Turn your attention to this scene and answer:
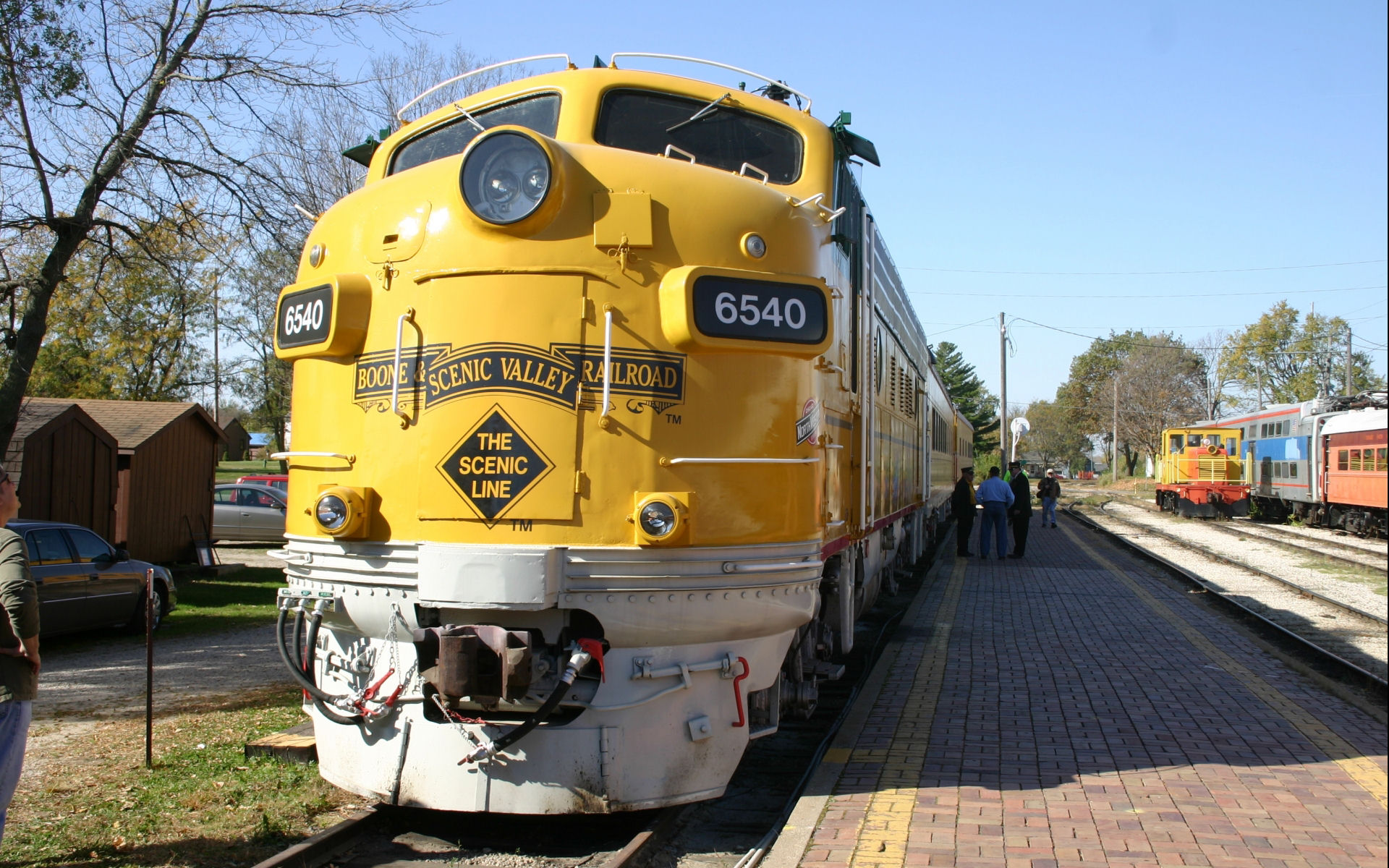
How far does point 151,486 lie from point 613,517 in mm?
15505

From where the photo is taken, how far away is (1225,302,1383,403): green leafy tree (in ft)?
7.38

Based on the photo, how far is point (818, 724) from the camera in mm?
7473

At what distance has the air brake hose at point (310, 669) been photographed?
499 cm

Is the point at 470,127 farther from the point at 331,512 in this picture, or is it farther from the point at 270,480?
the point at 270,480

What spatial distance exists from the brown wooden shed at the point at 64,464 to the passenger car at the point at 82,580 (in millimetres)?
4018

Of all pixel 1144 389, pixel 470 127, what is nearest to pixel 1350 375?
pixel 470 127

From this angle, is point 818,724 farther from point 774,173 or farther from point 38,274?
point 38,274

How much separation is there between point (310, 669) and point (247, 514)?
63.3ft

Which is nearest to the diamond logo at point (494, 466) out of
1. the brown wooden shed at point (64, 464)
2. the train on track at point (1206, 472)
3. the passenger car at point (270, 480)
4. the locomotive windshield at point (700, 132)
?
the locomotive windshield at point (700, 132)

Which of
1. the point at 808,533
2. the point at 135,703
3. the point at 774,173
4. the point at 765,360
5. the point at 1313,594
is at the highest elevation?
the point at 774,173

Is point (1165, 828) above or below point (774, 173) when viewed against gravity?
below

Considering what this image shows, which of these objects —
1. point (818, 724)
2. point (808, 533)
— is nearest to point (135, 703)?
point (818, 724)

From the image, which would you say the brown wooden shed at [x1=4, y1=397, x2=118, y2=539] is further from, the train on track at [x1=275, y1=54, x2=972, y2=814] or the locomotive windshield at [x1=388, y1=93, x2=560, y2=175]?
the train on track at [x1=275, y1=54, x2=972, y2=814]

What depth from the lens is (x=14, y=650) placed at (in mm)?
4285
